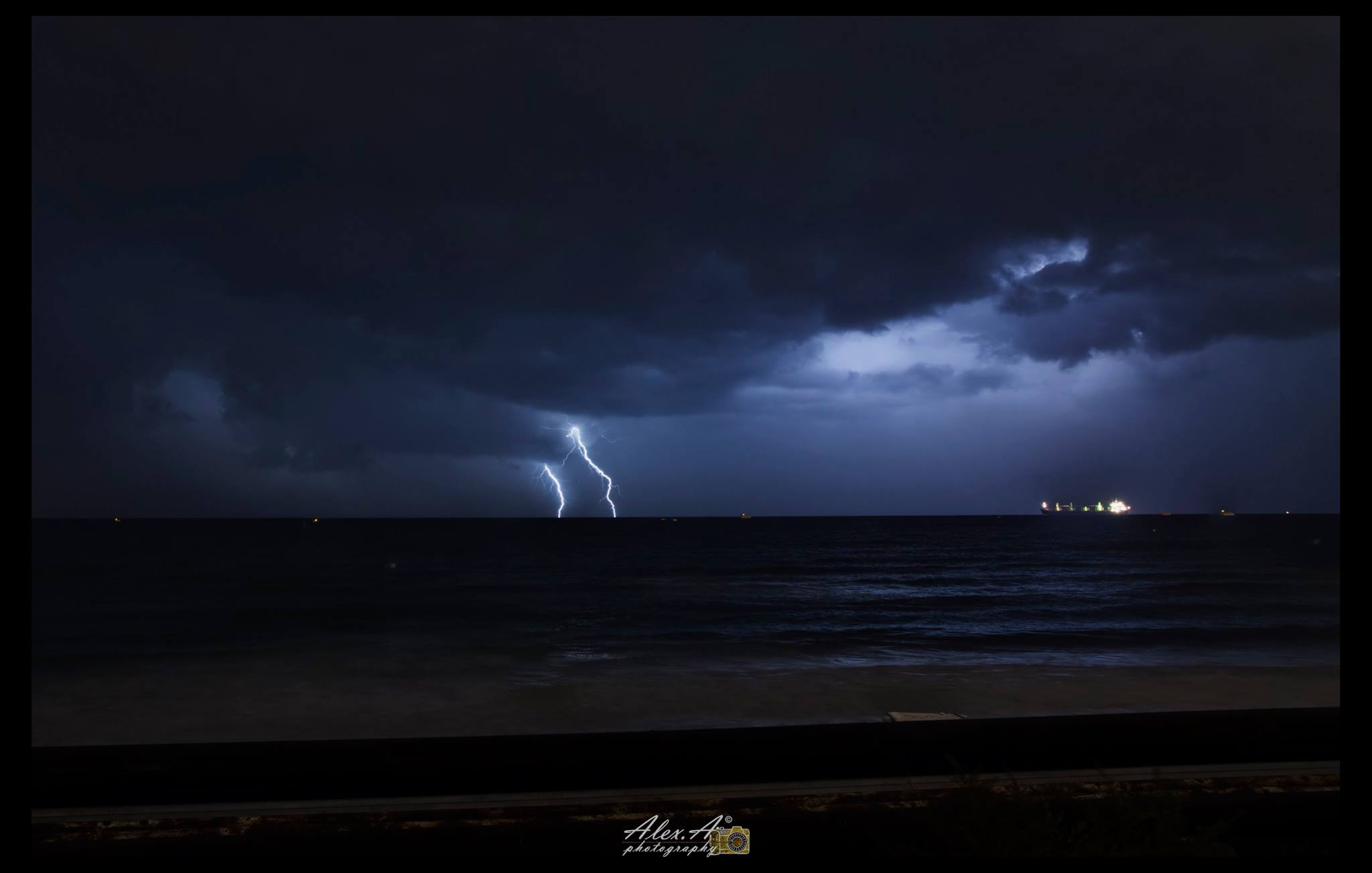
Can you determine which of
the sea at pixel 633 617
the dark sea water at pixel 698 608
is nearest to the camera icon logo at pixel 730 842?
the sea at pixel 633 617

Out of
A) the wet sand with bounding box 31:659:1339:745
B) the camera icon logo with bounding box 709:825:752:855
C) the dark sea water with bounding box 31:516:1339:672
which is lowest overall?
the dark sea water with bounding box 31:516:1339:672

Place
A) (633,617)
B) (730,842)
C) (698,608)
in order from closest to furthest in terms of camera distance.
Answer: (730,842)
(633,617)
(698,608)

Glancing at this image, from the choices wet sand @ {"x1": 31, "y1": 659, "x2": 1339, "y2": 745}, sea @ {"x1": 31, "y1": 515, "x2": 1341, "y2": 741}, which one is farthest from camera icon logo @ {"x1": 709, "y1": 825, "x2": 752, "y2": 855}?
sea @ {"x1": 31, "y1": 515, "x2": 1341, "y2": 741}

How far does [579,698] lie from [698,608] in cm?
2219

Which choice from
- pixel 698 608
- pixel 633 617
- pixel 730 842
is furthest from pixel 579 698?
pixel 698 608

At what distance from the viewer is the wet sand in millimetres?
12203

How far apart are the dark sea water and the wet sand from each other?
2190 millimetres

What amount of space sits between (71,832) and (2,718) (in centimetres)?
380

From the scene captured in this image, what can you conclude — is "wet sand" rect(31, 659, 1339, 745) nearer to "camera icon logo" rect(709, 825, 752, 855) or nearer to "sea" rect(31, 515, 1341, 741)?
"sea" rect(31, 515, 1341, 741)

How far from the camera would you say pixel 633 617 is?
111 ft

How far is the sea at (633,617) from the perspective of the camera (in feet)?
64.7

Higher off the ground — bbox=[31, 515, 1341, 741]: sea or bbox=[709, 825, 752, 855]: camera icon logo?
bbox=[709, 825, 752, 855]: camera icon logo

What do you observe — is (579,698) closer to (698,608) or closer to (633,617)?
(633,617)

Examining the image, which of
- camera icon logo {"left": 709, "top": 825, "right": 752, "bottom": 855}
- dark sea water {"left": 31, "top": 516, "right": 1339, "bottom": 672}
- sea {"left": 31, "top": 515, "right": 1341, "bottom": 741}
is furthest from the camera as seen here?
dark sea water {"left": 31, "top": 516, "right": 1339, "bottom": 672}
